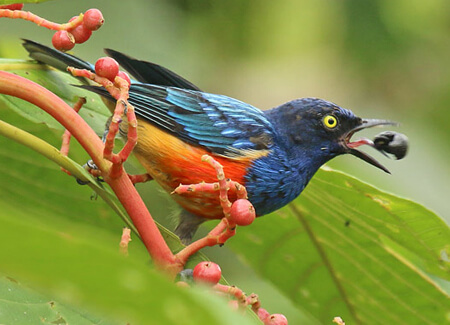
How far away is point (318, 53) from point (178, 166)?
436cm

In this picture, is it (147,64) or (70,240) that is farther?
(147,64)

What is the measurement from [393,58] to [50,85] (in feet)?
15.5

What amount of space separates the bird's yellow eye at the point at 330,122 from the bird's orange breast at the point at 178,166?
0.65 m

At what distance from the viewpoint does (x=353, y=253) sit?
9.43ft

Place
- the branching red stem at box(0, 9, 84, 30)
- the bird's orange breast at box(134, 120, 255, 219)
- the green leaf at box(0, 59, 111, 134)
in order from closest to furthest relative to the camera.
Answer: the branching red stem at box(0, 9, 84, 30) → the green leaf at box(0, 59, 111, 134) → the bird's orange breast at box(134, 120, 255, 219)

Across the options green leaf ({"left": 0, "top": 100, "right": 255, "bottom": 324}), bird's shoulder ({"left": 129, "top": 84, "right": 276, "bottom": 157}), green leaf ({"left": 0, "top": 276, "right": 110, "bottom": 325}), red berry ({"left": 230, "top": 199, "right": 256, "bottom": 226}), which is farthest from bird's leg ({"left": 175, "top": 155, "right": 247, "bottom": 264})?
bird's shoulder ({"left": 129, "top": 84, "right": 276, "bottom": 157})

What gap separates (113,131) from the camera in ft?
5.16

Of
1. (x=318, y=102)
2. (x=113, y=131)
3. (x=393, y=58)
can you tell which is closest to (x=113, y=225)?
(x=113, y=131)

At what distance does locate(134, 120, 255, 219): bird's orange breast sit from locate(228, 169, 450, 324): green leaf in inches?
9.7

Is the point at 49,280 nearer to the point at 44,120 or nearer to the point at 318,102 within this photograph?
the point at 44,120

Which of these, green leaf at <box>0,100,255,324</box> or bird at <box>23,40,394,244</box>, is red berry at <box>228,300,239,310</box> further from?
bird at <box>23,40,394,244</box>

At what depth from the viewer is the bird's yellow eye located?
3.62 metres

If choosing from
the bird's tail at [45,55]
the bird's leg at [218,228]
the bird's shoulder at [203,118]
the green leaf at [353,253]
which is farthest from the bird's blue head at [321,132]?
the bird's leg at [218,228]

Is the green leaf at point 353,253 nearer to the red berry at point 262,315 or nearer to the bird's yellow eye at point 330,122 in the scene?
the bird's yellow eye at point 330,122
